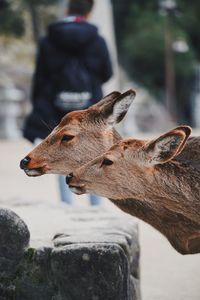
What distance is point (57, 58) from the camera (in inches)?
364

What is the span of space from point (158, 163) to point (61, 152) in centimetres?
85

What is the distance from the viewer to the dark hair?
9.27 m

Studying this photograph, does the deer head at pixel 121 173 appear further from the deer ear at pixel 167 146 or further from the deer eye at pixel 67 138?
the deer eye at pixel 67 138

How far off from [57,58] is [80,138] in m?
2.77

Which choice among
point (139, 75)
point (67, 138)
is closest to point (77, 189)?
→ point (67, 138)

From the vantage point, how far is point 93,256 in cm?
609

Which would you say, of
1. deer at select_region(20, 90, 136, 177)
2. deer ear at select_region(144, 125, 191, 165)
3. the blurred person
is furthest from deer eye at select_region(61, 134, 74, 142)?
the blurred person

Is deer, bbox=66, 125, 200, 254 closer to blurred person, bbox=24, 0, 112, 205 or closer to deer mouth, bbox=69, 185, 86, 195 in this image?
deer mouth, bbox=69, 185, 86, 195

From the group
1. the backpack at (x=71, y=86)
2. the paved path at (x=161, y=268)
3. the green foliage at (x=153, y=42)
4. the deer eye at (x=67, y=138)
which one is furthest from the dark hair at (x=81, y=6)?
the green foliage at (x=153, y=42)

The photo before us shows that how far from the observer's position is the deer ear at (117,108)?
6.30m

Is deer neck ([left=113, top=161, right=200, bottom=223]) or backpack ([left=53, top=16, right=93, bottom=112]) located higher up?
deer neck ([left=113, top=161, right=200, bottom=223])

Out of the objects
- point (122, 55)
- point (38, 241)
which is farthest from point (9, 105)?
point (38, 241)

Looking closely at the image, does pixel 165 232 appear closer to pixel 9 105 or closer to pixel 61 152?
pixel 61 152

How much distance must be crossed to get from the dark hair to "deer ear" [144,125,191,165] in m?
3.68
